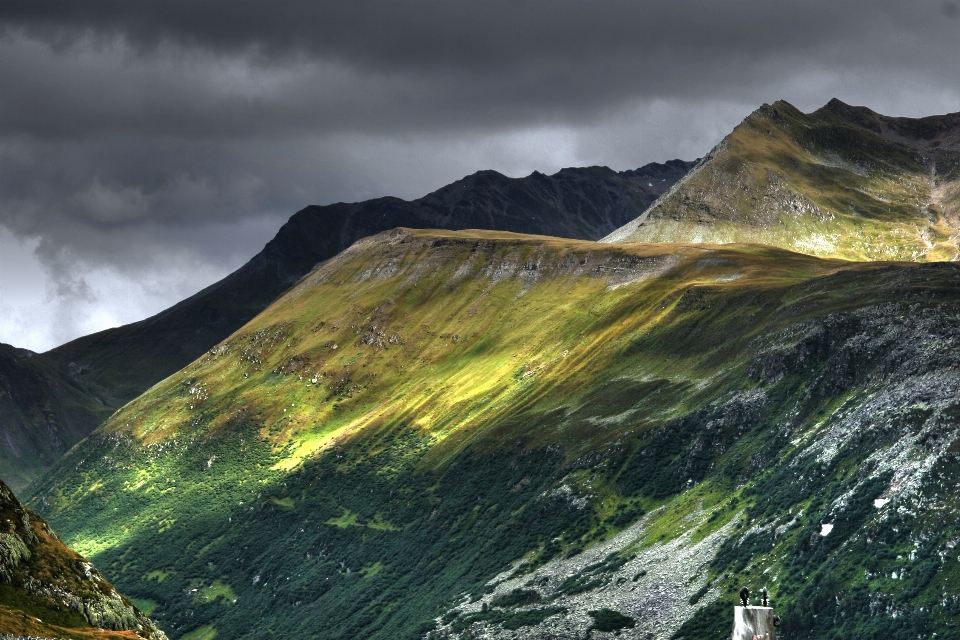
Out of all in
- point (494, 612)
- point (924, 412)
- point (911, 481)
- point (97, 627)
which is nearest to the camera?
point (97, 627)

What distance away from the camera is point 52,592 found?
86.8 m

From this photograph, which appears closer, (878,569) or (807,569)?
(878,569)

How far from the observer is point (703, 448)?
6550 inches

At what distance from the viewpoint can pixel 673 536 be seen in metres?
147

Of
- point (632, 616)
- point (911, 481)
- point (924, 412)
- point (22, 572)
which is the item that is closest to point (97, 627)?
point (22, 572)

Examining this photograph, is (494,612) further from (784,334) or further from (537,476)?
(784,334)

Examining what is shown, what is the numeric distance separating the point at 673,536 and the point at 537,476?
54975 mm

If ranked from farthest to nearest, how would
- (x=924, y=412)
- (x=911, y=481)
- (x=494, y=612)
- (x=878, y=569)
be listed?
(x=494, y=612) < (x=924, y=412) < (x=911, y=481) < (x=878, y=569)

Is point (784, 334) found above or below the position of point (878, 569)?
above

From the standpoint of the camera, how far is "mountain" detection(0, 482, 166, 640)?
81000 millimetres

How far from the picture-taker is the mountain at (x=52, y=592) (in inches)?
3189

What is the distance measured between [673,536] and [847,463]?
27677 mm

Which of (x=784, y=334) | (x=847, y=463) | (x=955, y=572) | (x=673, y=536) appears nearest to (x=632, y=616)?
(x=673, y=536)

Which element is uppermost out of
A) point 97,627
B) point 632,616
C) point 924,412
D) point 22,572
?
point 22,572
